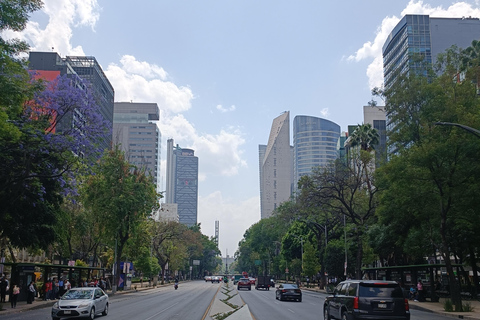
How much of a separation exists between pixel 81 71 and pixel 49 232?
9594cm

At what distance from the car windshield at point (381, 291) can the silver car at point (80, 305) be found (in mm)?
12087

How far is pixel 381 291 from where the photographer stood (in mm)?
15953

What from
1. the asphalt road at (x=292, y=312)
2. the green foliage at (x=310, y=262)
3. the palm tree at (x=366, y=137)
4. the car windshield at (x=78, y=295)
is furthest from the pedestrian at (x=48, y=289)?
the green foliage at (x=310, y=262)

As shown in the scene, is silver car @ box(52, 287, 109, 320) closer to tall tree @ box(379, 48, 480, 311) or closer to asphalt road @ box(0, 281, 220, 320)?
asphalt road @ box(0, 281, 220, 320)

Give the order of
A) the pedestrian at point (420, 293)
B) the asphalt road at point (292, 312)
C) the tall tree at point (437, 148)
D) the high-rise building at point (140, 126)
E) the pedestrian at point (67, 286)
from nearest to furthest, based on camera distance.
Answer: the asphalt road at point (292, 312) → the tall tree at point (437, 148) → the pedestrian at point (420, 293) → the pedestrian at point (67, 286) → the high-rise building at point (140, 126)

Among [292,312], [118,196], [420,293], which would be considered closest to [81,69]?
[118,196]

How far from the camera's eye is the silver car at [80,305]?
2022 centimetres

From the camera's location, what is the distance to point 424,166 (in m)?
27.8

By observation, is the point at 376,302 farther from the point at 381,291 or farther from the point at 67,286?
the point at 67,286

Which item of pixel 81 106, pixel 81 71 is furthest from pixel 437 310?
pixel 81 71

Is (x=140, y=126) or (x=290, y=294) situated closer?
(x=290, y=294)

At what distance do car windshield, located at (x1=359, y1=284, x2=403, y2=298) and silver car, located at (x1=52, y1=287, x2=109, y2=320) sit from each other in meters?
12.1

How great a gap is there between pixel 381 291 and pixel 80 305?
12.8 meters

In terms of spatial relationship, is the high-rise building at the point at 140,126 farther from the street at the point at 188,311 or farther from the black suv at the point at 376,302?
the black suv at the point at 376,302
